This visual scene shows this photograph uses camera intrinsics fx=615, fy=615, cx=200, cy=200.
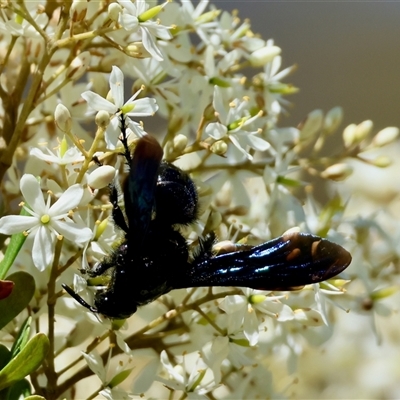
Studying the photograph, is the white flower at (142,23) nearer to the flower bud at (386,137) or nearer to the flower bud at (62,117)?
the flower bud at (62,117)

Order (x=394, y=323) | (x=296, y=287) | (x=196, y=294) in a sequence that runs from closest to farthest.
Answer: (x=296, y=287) → (x=196, y=294) → (x=394, y=323)

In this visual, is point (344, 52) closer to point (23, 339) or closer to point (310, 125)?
point (310, 125)

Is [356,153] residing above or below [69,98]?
below

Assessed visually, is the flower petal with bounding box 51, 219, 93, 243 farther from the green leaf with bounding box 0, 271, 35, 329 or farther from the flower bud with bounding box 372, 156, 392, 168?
the flower bud with bounding box 372, 156, 392, 168

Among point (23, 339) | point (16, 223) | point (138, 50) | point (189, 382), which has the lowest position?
point (189, 382)

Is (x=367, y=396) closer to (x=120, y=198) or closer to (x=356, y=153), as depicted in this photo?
(x=356, y=153)

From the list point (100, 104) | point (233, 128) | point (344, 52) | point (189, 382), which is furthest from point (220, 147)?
point (344, 52)

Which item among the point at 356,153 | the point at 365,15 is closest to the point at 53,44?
the point at 356,153

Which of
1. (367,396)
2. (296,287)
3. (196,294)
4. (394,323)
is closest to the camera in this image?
(296,287)

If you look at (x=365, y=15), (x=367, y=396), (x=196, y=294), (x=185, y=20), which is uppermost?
(x=185, y=20)
